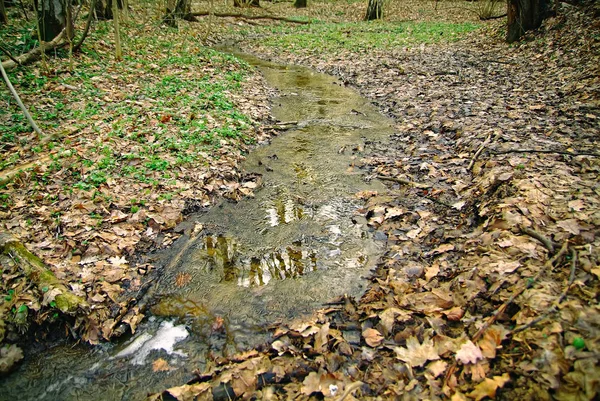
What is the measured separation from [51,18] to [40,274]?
8.52 m

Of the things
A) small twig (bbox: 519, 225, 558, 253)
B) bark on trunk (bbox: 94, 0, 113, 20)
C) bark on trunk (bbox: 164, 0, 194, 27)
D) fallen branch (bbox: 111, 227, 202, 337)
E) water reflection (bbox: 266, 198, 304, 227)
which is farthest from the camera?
bark on trunk (bbox: 164, 0, 194, 27)

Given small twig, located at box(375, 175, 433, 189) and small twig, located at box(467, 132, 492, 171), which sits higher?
small twig, located at box(467, 132, 492, 171)

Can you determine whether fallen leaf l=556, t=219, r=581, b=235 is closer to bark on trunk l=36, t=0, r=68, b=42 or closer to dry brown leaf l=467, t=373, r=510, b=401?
dry brown leaf l=467, t=373, r=510, b=401

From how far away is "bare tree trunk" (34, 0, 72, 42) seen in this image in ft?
29.2

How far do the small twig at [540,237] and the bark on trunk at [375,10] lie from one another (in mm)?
20786

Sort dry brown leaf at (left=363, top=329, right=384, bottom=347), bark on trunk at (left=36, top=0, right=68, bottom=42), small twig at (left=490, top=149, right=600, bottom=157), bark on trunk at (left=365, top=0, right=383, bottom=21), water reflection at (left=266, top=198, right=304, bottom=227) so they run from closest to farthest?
dry brown leaf at (left=363, top=329, right=384, bottom=347) → small twig at (left=490, top=149, right=600, bottom=157) → water reflection at (left=266, top=198, right=304, bottom=227) → bark on trunk at (left=36, top=0, right=68, bottom=42) → bark on trunk at (left=365, top=0, right=383, bottom=21)

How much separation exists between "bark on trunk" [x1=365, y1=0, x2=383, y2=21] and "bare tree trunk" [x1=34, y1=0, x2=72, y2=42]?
54.8 feet

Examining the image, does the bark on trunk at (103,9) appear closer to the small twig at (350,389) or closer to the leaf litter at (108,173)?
the leaf litter at (108,173)

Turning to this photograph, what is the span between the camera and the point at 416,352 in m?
2.69

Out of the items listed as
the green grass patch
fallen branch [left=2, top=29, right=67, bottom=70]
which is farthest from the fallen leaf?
the green grass patch

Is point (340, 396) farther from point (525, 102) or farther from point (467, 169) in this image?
point (525, 102)

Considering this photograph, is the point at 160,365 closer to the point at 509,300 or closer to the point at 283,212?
the point at 283,212

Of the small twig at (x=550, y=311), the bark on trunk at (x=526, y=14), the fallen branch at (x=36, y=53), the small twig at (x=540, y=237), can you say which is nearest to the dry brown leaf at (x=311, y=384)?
the small twig at (x=550, y=311)

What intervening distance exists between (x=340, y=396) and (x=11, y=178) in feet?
16.6
